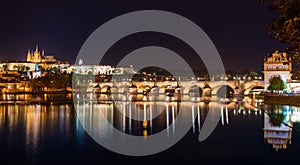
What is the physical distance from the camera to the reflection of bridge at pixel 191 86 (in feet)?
145

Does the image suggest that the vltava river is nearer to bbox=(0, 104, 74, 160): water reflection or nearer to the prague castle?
bbox=(0, 104, 74, 160): water reflection

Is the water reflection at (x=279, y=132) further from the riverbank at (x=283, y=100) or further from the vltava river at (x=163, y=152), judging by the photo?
the riverbank at (x=283, y=100)

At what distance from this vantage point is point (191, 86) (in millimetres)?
51250

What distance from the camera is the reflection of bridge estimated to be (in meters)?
44.1

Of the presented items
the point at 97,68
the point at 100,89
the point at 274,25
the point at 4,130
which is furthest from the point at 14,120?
the point at 97,68

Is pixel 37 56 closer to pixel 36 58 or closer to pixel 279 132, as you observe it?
pixel 36 58

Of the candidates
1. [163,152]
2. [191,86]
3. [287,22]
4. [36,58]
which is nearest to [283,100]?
[163,152]

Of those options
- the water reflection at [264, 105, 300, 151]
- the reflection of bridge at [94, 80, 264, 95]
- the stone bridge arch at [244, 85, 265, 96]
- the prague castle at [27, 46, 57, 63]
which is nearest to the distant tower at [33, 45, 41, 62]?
the prague castle at [27, 46, 57, 63]

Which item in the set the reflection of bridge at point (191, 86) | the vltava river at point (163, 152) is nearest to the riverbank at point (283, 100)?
the vltava river at point (163, 152)

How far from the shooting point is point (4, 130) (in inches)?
560

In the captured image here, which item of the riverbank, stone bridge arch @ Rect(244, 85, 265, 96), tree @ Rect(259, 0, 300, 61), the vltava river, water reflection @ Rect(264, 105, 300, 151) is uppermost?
tree @ Rect(259, 0, 300, 61)

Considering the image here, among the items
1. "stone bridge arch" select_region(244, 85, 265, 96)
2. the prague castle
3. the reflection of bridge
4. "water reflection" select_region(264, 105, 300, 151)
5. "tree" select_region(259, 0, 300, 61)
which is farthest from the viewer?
the prague castle

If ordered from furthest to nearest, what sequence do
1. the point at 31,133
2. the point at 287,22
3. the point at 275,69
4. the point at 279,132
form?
the point at 275,69 → the point at 31,133 → the point at 279,132 → the point at 287,22

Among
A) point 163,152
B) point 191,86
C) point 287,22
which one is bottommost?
point 163,152
